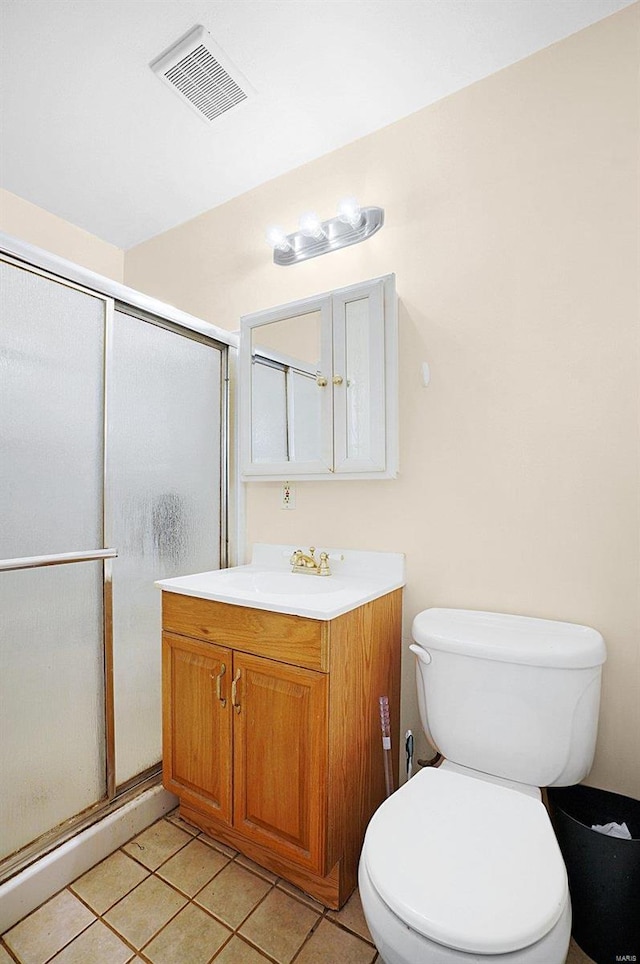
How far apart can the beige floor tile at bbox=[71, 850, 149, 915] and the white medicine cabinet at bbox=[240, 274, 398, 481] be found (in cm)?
136

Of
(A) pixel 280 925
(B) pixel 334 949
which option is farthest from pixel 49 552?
(B) pixel 334 949

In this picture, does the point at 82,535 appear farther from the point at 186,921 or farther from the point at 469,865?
the point at 469,865

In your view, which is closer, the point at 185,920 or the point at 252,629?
the point at 185,920

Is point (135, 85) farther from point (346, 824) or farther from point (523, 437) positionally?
point (346, 824)

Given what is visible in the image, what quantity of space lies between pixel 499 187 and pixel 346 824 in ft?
6.63

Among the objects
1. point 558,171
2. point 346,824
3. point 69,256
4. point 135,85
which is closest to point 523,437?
point 558,171

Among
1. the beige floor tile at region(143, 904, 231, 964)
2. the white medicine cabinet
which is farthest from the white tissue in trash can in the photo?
the white medicine cabinet

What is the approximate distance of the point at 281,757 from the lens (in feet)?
4.46

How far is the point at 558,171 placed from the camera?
4.76ft

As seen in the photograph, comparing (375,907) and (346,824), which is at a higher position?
(375,907)

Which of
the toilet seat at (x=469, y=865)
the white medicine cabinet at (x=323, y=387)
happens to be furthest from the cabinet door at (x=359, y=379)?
the toilet seat at (x=469, y=865)

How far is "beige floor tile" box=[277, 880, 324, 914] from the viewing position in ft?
4.48

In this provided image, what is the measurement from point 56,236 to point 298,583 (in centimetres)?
202

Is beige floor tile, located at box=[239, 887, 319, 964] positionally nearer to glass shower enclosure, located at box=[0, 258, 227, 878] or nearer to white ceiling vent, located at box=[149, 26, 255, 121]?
glass shower enclosure, located at box=[0, 258, 227, 878]
